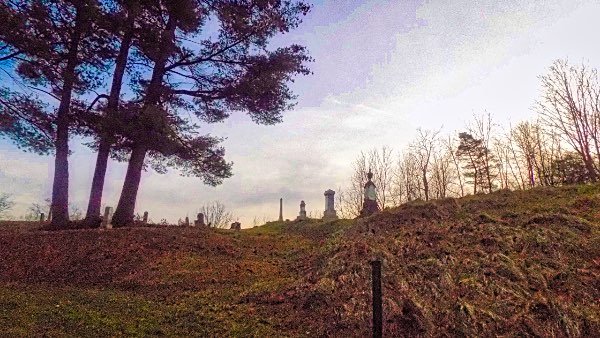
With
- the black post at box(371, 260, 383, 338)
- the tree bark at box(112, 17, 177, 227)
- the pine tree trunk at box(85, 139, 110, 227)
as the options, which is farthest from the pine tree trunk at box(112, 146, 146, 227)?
the black post at box(371, 260, 383, 338)

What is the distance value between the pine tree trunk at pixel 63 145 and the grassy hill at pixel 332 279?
1345 mm

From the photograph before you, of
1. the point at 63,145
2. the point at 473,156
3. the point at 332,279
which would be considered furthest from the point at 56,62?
A: the point at 473,156

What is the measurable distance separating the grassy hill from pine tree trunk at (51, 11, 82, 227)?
134cm

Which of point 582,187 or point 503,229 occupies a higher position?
point 582,187

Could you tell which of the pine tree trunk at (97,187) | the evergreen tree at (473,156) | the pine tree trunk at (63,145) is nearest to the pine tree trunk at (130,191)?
the pine tree trunk at (97,187)

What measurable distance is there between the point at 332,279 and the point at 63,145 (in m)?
9.64

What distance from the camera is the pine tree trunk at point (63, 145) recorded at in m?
11.1

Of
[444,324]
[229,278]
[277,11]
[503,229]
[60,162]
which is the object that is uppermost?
[277,11]

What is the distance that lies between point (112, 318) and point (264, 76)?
902 centimetres

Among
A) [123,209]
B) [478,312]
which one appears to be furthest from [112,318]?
[123,209]

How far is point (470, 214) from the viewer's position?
10.1 metres

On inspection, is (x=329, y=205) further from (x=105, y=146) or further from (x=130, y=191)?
(x=105, y=146)

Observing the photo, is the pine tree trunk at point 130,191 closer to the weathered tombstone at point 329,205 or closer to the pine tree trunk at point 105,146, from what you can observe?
the pine tree trunk at point 105,146

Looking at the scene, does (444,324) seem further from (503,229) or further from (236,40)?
(236,40)
